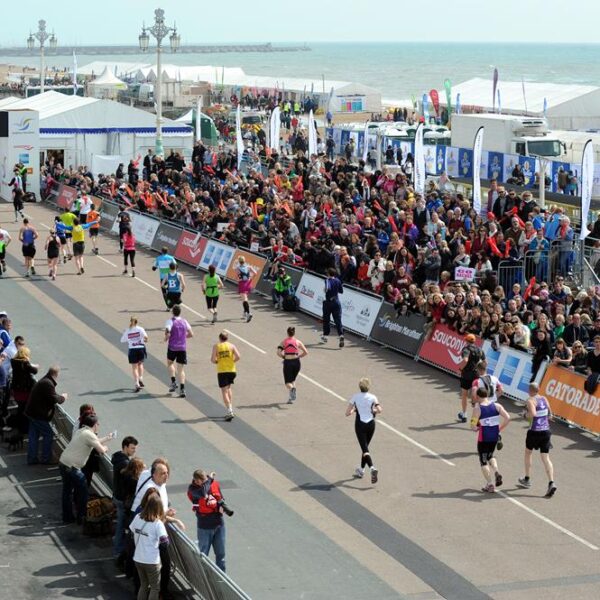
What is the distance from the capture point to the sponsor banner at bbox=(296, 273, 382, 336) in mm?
26391

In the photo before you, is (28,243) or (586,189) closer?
(586,189)

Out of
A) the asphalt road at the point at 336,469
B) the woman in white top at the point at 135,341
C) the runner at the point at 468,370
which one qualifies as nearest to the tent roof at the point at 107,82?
the asphalt road at the point at 336,469

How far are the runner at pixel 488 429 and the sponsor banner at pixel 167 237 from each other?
19.9m

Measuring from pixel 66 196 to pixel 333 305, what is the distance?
69.3 feet

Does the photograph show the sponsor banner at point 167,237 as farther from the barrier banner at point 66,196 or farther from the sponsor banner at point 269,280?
the barrier banner at point 66,196

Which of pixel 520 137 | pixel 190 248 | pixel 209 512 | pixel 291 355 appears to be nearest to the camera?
pixel 209 512

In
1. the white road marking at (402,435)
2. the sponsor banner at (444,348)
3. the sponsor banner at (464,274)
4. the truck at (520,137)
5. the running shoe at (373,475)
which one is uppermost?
the truck at (520,137)

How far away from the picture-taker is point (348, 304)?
89.2 feet

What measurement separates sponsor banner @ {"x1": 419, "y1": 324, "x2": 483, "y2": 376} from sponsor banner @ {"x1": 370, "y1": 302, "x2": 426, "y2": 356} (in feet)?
1.18

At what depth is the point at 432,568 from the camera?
14.4 m

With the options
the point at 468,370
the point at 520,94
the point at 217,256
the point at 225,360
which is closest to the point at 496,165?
the point at 217,256

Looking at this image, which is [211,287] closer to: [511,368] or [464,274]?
[464,274]

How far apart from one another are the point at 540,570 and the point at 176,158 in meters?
33.4

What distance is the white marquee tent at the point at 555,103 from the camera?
6025 centimetres
